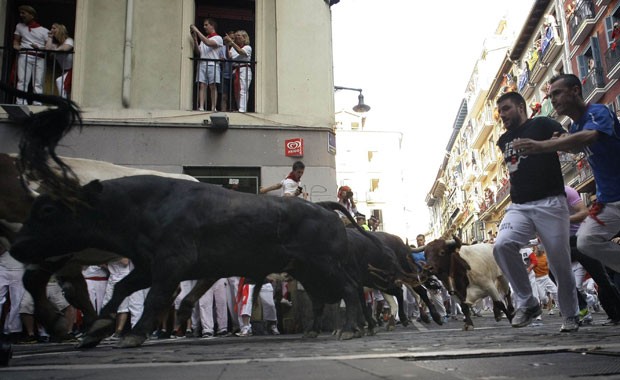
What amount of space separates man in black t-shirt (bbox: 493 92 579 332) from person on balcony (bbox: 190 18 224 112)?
7.61 m

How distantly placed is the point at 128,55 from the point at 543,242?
29.7 ft

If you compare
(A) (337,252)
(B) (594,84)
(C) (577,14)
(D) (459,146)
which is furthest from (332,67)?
(D) (459,146)

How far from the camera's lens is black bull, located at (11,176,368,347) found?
5.03 meters

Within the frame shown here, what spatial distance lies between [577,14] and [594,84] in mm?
4835

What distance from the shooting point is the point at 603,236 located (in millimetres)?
4965

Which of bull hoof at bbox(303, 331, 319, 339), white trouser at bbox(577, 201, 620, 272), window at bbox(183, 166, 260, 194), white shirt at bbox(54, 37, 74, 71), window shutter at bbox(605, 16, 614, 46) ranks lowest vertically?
bull hoof at bbox(303, 331, 319, 339)

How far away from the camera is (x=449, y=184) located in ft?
287

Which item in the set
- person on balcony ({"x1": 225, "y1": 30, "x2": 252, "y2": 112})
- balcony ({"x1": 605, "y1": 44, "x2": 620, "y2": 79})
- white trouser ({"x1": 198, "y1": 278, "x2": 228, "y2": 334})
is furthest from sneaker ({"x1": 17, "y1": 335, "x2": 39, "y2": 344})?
balcony ({"x1": 605, "y1": 44, "x2": 620, "y2": 79})

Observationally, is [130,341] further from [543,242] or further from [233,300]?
[233,300]

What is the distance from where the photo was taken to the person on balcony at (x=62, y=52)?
11.7 meters

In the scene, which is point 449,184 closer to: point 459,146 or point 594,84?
point 459,146

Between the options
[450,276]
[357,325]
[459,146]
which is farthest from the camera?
[459,146]

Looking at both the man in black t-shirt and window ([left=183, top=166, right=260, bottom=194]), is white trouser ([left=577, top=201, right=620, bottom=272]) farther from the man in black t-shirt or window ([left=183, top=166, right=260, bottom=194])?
window ([left=183, top=166, right=260, bottom=194])

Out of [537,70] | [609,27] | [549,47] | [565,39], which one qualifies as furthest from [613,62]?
[537,70]
